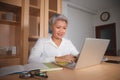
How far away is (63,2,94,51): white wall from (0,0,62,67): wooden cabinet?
150 cm

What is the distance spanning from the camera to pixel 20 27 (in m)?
2.27

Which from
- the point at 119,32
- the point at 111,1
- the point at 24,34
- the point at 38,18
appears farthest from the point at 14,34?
the point at 119,32

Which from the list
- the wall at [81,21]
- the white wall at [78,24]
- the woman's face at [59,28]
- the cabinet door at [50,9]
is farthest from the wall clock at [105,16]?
the woman's face at [59,28]

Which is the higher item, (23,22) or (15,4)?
(15,4)

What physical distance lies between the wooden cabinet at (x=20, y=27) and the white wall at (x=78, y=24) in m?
1.50

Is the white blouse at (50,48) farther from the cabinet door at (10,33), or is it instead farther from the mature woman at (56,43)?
the cabinet door at (10,33)

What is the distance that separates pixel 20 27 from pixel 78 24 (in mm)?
2746

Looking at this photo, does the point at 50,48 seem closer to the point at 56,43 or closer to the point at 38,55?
the point at 56,43

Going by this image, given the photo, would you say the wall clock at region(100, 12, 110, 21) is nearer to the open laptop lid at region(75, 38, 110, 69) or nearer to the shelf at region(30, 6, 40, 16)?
the shelf at region(30, 6, 40, 16)

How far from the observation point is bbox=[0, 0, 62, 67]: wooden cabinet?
2.20 meters

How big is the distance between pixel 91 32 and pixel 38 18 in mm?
3202

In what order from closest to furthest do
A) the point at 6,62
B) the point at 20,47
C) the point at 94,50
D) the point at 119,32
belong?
1. the point at 94,50
2. the point at 6,62
3. the point at 20,47
4. the point at 119,32

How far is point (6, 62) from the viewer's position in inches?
81.7

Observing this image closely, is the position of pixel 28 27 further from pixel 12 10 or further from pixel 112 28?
pixel 112 28
